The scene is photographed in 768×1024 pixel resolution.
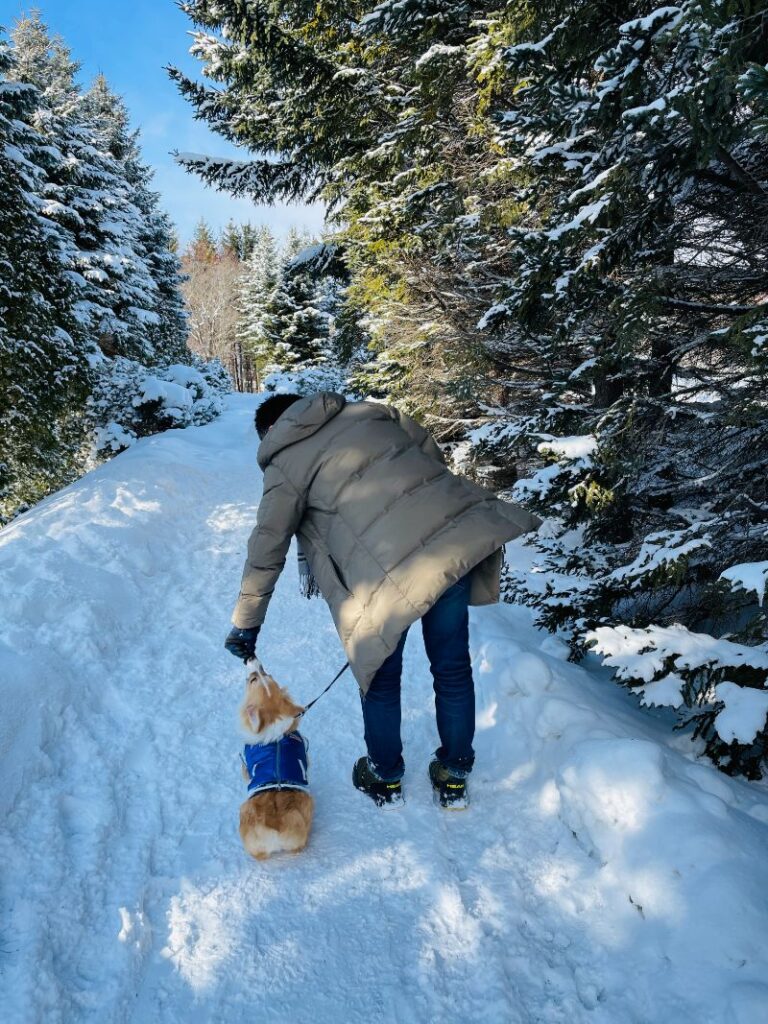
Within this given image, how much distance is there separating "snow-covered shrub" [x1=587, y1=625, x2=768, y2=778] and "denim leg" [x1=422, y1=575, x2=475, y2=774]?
87 centimetres

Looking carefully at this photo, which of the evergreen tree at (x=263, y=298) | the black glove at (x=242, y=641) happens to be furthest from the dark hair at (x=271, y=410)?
the evergreen tree at (x=263, y=298)

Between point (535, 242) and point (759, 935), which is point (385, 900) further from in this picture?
point (535, 242)

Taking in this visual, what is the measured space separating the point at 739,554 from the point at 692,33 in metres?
2.98

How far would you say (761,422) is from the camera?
3592mm

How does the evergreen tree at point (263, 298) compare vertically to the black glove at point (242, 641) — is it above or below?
above

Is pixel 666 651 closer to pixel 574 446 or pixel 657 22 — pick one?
pixel 574 446

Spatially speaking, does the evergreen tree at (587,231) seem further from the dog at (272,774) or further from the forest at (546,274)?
the dog at (272,774)

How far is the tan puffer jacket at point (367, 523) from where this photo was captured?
7.65ft

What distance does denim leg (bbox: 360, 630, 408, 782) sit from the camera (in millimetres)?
2551

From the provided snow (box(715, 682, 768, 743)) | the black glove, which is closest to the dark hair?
the black glove

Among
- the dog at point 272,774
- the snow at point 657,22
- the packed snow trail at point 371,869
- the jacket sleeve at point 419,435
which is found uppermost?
the snow at point 657,22

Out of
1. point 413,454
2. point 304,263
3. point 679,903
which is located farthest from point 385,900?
point 304,263

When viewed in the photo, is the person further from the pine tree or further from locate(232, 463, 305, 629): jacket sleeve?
the pine tree

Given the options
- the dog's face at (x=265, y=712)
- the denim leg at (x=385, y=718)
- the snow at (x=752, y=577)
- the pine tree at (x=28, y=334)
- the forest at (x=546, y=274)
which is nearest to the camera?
the snow at (x=752, y=577)
